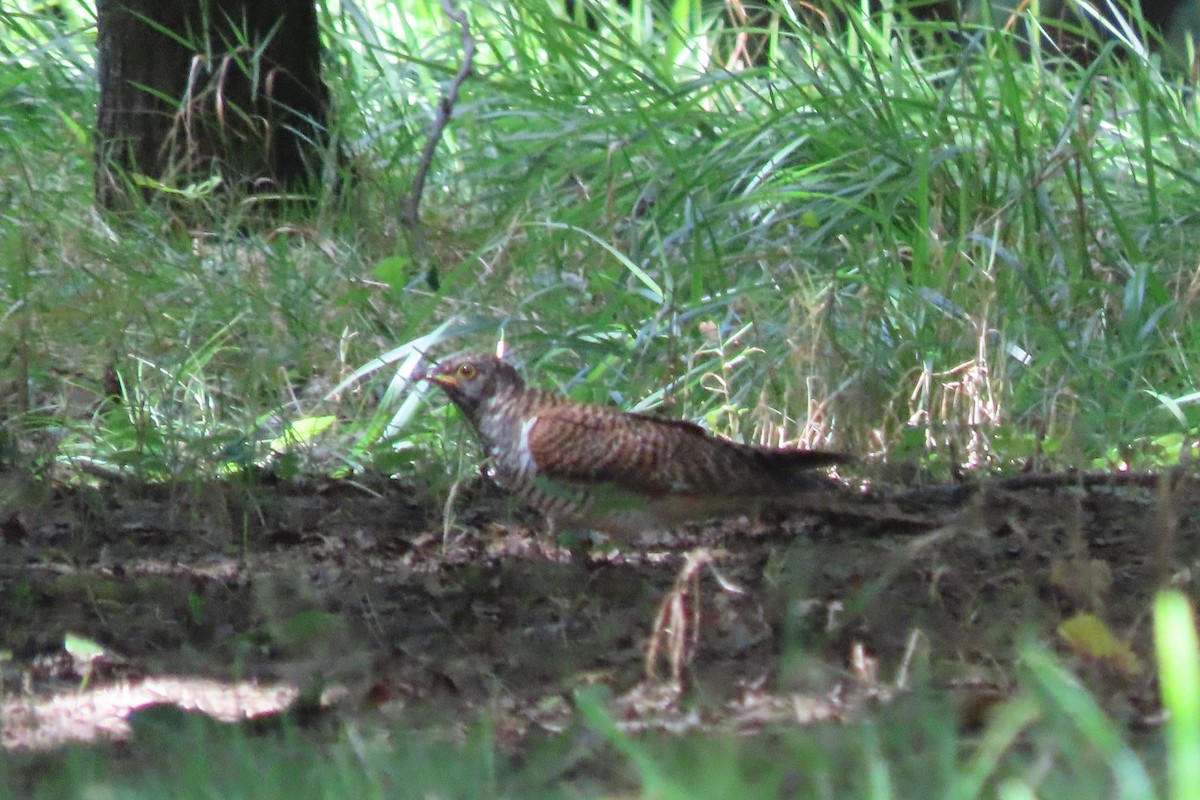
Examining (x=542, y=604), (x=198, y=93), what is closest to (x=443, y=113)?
(x=198, y=93)

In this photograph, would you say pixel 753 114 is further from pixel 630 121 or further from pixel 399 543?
pixel 399 543

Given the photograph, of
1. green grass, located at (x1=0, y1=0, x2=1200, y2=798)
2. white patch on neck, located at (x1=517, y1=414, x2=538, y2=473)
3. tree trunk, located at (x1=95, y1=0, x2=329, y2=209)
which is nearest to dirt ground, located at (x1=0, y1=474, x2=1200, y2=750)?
white patch on neck, located at (x1=517, y1=414, x2=538, y2=473)

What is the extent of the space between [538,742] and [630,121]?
5.28m

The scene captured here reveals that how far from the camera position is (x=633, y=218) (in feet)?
23.1

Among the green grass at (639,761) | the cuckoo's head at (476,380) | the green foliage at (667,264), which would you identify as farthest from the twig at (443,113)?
the green grass at (639,761)

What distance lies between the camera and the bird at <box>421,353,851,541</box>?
14.7 feet

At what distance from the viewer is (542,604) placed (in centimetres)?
390

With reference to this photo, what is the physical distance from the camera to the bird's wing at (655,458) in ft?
14.7

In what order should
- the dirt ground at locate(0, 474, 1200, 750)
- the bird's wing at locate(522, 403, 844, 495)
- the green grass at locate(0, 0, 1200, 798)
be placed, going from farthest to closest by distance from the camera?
the green grass at locate(0, 0, 1200, 798) < the bird's wing at locate(522, 403, 844, 495) < the dirt ground at locate(0, 474, 1200, 750)

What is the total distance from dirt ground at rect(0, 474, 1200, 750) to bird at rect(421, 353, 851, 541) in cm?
10

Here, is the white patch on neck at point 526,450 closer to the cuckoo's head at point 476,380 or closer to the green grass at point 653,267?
the cuckoo's head at point 476,380

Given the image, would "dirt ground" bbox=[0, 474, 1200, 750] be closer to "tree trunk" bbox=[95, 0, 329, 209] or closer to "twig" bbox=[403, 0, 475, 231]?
"twig" bbox=[403, 0, 475, 231]

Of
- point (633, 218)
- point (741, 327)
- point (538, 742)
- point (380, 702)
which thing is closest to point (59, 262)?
point (633, 218)

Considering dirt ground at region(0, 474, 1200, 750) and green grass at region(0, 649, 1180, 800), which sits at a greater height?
green grass at region(0, 649, 1180, 800)
